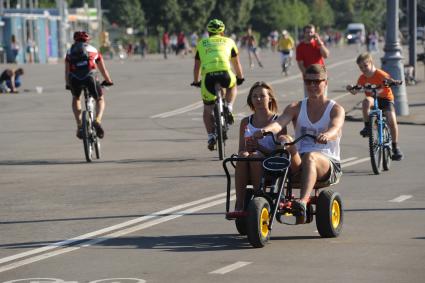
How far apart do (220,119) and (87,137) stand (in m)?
1.77

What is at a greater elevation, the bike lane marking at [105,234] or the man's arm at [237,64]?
the man's arm at [237,64]

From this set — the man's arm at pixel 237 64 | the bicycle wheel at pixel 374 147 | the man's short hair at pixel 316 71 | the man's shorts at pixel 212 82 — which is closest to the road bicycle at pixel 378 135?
Result: the bicycle wheel at pixel 374 147

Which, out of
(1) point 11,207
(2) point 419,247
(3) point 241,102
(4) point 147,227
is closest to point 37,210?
(1) point 11,207

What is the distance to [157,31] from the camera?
106062 millimetres

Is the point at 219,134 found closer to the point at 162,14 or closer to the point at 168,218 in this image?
the point at 168,218

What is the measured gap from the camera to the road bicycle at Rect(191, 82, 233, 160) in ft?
54.4

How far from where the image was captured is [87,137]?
1691cm

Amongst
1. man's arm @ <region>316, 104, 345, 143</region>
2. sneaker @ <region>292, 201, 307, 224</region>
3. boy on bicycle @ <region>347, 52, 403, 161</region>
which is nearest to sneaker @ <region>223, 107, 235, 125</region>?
boy on bicycle @ <region>347, 52, 403, 161</region>

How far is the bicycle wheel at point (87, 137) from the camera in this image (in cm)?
1686

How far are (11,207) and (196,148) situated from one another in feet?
21.3

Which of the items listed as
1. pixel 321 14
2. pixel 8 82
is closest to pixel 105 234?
pixel 8 82

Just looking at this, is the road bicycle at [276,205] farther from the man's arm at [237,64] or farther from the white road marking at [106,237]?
the man's arm at [237,64]

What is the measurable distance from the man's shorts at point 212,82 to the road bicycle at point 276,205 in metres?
7.06

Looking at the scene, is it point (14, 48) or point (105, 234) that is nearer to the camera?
point (105, 234)
